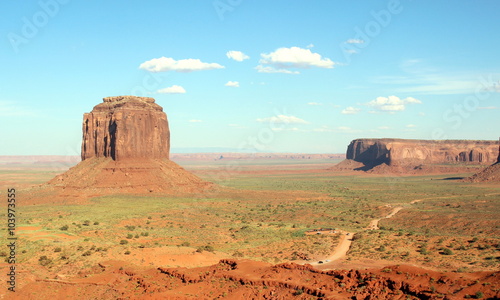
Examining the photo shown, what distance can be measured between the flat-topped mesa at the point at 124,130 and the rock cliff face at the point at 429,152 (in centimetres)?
10383

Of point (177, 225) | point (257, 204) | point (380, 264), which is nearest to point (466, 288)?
point (380, 264)

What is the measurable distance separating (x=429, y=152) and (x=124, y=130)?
132043mm

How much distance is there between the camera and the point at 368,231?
42.6m

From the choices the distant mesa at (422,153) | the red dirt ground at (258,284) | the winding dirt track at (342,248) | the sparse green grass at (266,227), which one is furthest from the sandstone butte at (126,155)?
the distant mesa at (422,153)

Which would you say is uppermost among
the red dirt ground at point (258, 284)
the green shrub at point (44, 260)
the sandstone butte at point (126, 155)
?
the sandstone butte at point (126, 155)

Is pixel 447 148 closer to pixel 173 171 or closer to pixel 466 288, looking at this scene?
pixel 173 171

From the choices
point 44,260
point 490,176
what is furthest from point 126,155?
point 490,176

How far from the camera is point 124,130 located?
271 ft

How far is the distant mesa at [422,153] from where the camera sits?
166 meters

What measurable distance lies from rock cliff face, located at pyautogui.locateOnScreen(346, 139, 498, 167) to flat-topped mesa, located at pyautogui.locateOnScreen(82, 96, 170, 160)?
104 metres

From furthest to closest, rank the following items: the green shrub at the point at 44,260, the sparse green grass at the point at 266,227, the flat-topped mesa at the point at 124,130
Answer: the flat-topped mesa at the point at 124,130 → the sparse green grass at the point at 266,227 → the green shrub at the point at 44,260

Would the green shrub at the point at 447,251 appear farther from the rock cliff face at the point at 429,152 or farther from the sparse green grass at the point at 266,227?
the rock cliff face at the point at 429,152

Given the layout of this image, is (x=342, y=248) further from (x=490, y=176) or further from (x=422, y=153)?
(x=422, y=153)

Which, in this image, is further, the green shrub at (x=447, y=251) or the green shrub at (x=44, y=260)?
the green shrub at (x=447, y=251)
